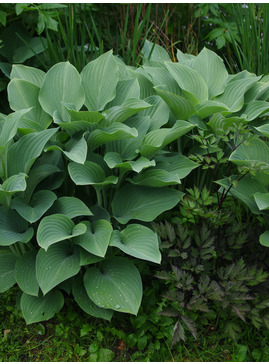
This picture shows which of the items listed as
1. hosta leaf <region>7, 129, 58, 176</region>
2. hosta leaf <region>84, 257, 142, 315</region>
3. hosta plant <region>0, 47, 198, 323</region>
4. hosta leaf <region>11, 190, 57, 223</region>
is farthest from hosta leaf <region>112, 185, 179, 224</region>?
hosta leaf <region>7, 129, 58, 176</region>

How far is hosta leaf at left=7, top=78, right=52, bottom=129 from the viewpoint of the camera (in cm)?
214

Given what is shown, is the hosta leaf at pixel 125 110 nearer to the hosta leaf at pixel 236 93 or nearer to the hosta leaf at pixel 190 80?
the hosta leaf at pixel 190 80

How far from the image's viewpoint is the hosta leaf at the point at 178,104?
2075 mm

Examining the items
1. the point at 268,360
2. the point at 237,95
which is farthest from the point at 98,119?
the point at 268,360

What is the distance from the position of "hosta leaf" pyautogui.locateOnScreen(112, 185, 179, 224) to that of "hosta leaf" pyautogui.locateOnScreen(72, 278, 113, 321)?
382 millimetres

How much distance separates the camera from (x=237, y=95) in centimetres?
231

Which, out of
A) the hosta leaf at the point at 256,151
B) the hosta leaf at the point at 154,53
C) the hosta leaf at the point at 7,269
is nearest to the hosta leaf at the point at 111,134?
the hosta leaf at the point at 256,151

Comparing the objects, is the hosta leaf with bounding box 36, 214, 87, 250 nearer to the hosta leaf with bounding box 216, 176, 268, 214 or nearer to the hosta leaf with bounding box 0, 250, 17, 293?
the hosta leaf with bounding box 0, 250, 17, 293

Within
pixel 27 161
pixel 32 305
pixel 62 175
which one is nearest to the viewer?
pixel 27 161

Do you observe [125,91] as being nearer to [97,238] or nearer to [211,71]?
[211,71]

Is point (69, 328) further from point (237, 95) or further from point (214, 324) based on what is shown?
point (237, 95)

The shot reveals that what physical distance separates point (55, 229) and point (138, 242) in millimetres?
364

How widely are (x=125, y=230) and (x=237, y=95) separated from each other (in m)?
0.98

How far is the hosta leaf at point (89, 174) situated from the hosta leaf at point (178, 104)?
1.59 feet
